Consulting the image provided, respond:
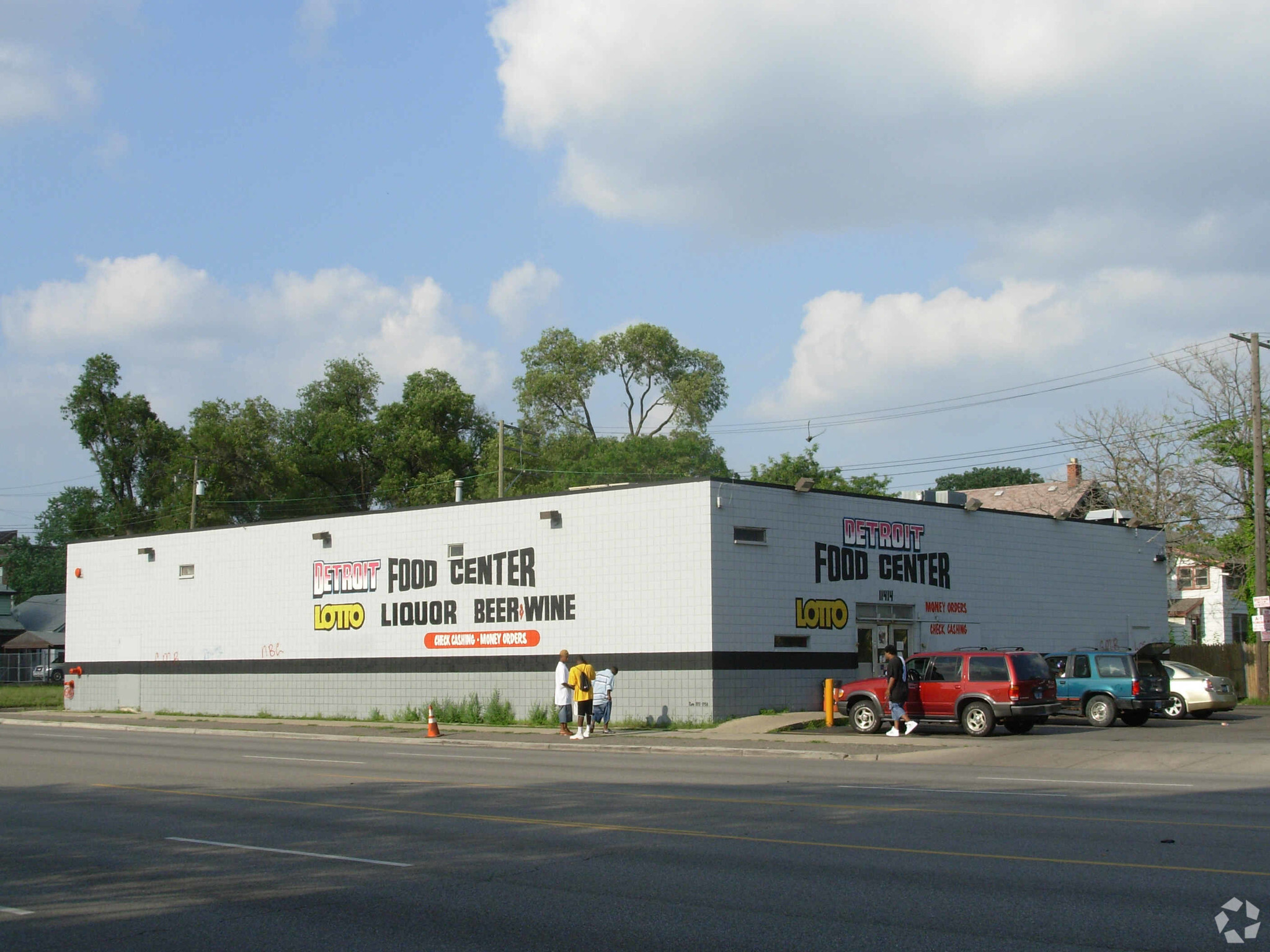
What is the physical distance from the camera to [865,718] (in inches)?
1019

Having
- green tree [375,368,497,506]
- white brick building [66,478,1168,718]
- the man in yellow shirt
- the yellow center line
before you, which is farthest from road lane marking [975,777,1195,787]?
green tree [375,368,497,506]

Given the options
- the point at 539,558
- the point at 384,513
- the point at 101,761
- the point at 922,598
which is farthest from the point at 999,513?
the point at 101,761

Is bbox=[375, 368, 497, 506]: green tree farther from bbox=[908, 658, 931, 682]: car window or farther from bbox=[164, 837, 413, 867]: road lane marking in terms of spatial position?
bbox=[164, 837, 413, 867]: road lane marking

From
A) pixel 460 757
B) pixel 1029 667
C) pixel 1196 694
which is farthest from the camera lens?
pixel 1196 694

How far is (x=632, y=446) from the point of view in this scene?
6788 centimetres

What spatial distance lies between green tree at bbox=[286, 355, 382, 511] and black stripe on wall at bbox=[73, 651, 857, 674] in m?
36.7

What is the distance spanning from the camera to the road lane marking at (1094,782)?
16344mm

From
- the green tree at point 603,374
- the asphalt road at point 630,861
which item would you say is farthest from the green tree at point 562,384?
the asphalt road at point 630,861

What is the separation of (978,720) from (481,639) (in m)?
13.4

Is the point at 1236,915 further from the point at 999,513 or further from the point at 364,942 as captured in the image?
the point at 999,513

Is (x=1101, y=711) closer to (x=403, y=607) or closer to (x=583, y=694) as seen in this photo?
(x=583, y=694)

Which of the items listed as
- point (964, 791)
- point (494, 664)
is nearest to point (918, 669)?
point (964, 791)

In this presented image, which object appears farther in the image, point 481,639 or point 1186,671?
point 481,639

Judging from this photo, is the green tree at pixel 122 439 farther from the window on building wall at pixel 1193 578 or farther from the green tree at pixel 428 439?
the window on building wall at pixel 1193 578
